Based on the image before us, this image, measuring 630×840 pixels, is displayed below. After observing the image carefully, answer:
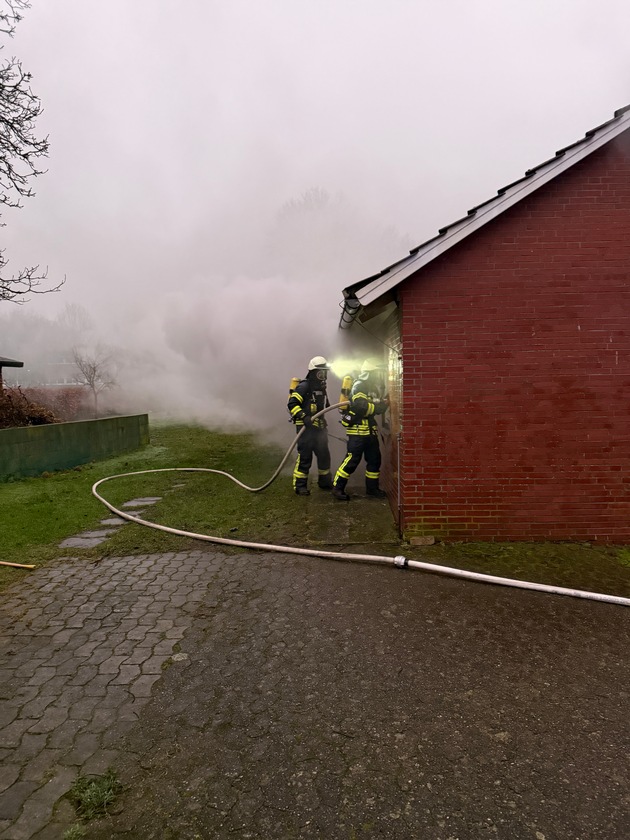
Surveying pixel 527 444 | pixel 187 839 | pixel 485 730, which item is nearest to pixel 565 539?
pixel 527 444

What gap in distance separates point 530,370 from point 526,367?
5 centimetres

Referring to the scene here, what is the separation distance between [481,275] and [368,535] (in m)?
2.92

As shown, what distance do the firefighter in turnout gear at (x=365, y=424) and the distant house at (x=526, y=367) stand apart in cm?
184

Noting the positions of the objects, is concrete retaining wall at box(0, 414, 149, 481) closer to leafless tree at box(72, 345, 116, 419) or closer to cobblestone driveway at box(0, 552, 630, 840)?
cobblestone driveway at box(0, 552, 630, 840)

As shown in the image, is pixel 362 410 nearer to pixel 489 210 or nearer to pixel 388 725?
pixel 489 210

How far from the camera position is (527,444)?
5.12m

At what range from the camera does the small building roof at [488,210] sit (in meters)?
4.71

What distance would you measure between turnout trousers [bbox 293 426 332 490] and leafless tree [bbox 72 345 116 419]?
22.0 m

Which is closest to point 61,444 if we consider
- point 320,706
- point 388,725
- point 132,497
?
point 132,497

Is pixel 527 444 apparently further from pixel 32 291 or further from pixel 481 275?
pixel 32 291

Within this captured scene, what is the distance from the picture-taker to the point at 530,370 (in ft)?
16.8

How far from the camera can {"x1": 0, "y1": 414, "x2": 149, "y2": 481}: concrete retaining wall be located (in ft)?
31.5

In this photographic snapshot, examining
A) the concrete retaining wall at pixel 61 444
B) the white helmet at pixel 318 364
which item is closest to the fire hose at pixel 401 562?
the white helmet at pixel 318 364

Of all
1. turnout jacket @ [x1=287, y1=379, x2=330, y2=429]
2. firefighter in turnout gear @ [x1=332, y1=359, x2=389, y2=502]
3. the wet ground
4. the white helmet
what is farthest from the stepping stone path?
the white helmet
